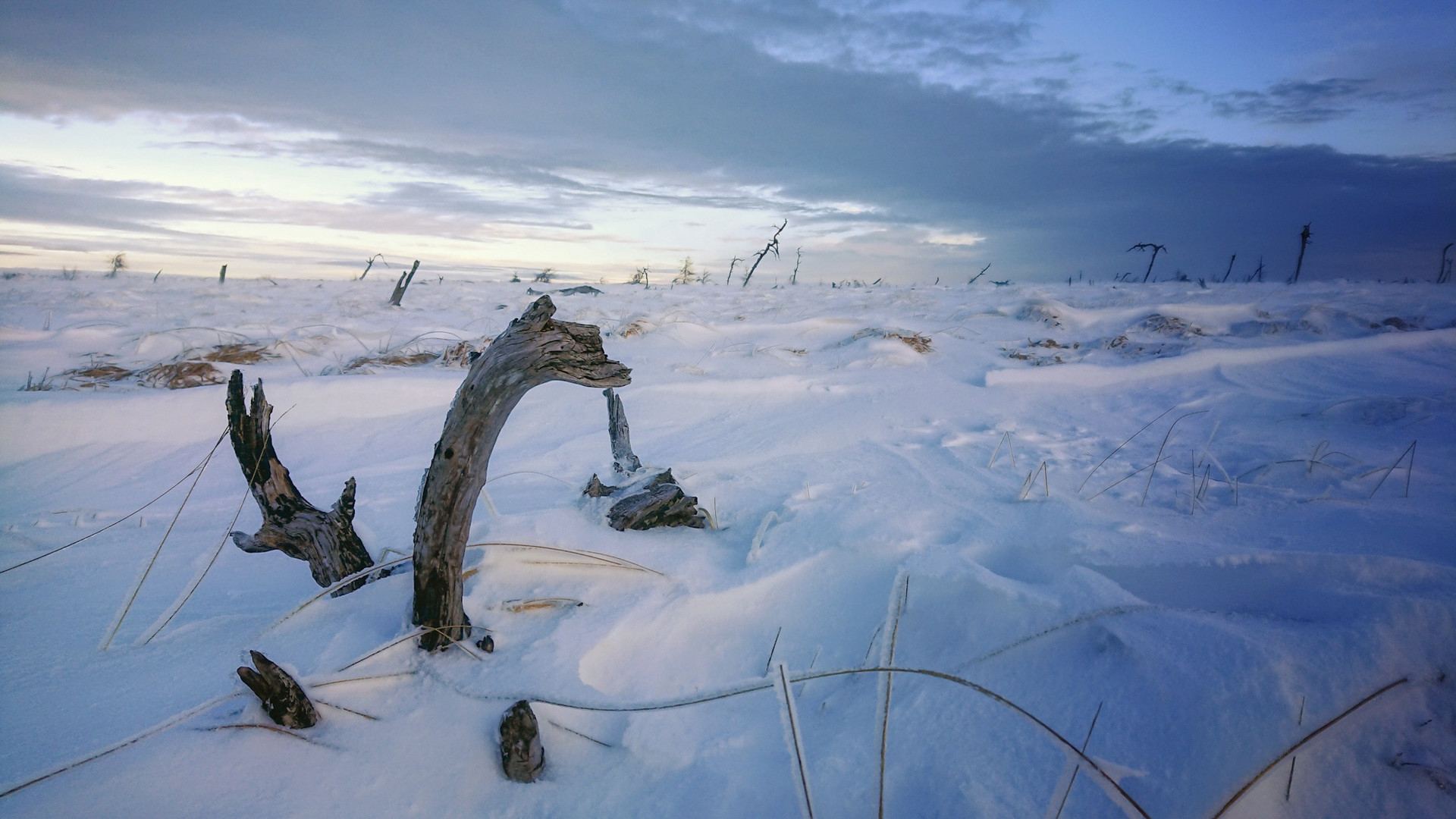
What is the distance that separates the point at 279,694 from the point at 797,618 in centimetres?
147

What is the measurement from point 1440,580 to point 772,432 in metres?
3.42

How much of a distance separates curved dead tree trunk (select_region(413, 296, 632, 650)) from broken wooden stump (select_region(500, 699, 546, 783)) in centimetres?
45

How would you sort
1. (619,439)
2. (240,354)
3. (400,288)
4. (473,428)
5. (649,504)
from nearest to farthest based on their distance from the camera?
1. (473,428)
2. (649,504)
3. (619,439)
4. (240,354)
5. (400,288)

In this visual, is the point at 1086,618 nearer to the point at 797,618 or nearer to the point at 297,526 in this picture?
the point at 797,618

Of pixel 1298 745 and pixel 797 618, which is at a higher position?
pixel 1298 745

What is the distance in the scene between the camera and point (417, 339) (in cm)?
812

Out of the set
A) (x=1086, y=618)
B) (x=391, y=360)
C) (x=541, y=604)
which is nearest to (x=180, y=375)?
(x=391, y=360)

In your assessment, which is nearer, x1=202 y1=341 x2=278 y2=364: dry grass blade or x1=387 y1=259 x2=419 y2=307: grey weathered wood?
x1=202 y1=341 x2=278 y2=364: dry grass blade

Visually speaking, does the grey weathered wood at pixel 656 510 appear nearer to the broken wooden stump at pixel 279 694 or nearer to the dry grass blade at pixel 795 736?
the broken wooden stump at pixel 279 694

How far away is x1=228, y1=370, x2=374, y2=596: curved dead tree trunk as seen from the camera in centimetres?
190

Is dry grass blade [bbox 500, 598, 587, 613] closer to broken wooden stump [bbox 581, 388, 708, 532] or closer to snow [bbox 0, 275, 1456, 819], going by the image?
snow [bbox 0, 275, 1456, 819]

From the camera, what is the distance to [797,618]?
2182 mm

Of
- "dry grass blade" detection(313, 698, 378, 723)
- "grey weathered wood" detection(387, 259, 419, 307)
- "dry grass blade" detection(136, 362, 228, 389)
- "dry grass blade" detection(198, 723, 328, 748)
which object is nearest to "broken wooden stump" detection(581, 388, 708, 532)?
"dry grass blade" detection(313, 698, 378, 723)

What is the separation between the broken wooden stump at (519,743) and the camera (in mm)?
1363
